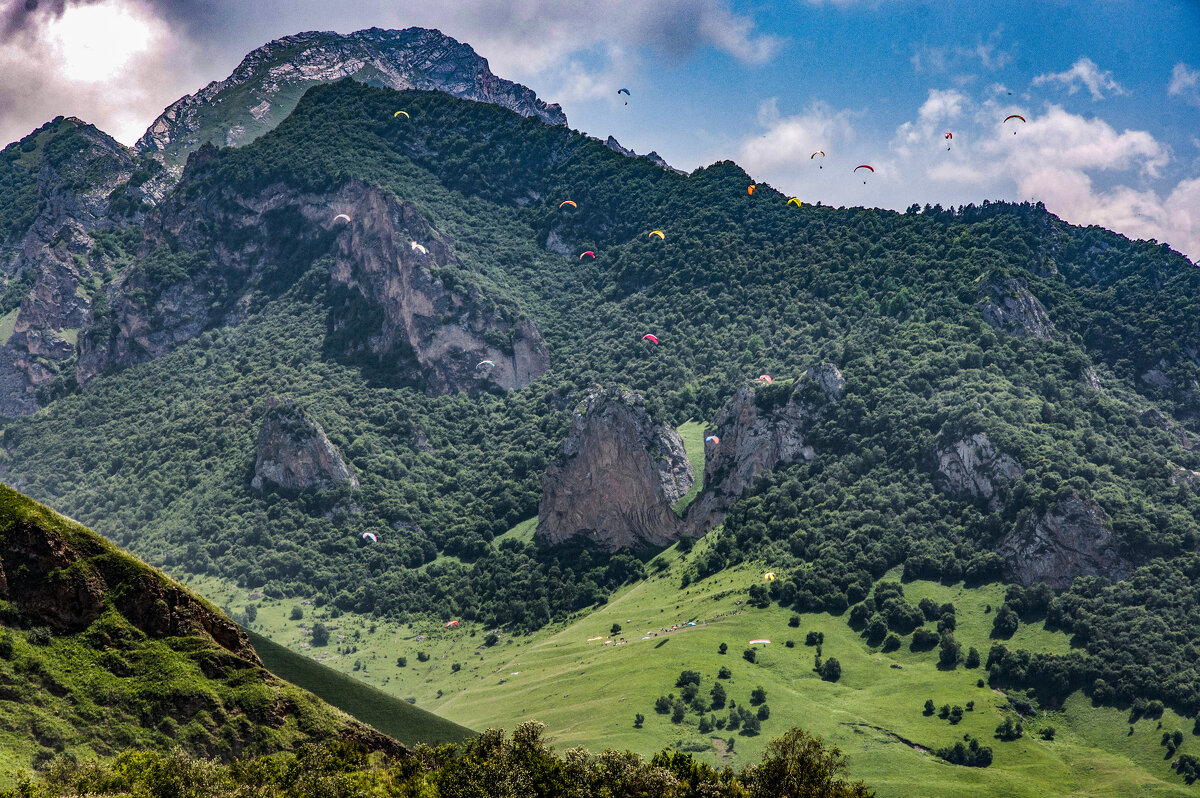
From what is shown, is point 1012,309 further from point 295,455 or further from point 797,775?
point 797,775

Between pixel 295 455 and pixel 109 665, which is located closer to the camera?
pixel 109 665

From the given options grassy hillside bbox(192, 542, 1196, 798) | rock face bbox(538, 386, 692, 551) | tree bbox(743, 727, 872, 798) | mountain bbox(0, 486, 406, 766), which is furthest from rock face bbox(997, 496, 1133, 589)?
mountain bbox(0, 486, 406, 766)

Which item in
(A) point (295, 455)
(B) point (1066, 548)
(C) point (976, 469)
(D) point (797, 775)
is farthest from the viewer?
(A) point (295, 455)

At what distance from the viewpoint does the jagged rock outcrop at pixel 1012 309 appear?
183m

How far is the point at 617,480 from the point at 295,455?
217ft

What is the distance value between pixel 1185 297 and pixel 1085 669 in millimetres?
113473

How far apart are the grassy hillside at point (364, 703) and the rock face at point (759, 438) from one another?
71.2 metres


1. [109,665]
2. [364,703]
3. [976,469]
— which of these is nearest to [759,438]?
[976,469]

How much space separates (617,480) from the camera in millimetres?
172875

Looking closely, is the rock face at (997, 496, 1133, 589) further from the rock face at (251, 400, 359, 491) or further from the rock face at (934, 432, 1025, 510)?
the rock face at (251, 400, 359, 491)

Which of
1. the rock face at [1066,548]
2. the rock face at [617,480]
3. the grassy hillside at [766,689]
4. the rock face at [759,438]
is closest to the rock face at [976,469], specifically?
the rock face at [1066,548]

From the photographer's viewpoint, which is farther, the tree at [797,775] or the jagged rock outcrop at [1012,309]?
the jagged rock outcrop at [1012,309]

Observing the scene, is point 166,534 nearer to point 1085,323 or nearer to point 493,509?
point 493,509

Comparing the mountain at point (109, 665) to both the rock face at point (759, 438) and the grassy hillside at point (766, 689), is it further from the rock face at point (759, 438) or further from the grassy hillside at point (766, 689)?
the rock face at point (759, 438)
